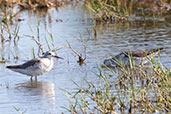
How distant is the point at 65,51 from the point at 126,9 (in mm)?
5520

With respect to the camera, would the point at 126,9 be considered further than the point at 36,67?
Yes

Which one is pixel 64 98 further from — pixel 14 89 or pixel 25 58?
pixel 25 58

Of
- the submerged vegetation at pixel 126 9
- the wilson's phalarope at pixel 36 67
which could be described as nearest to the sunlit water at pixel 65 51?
the wilson's phalarope at pixel 36 67

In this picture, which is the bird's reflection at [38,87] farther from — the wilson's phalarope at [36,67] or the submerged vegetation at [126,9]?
the submerged vegetation at [126,9]

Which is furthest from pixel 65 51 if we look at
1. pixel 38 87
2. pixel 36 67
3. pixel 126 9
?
pixel 126 9

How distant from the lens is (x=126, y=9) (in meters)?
17.3

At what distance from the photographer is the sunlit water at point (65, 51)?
7758 millimetres

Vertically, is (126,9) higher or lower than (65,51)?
higher

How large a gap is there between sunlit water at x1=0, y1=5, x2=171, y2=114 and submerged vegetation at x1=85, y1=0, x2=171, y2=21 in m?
0.61

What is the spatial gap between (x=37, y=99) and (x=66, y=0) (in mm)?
19770

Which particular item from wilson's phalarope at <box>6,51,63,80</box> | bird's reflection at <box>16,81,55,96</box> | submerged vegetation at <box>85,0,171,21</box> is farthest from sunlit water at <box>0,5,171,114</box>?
submerged vegetation at <box>85,0,171,21</box>

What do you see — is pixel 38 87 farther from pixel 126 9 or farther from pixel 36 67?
pixel 126 9

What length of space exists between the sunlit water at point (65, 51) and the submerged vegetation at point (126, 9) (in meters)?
0.61

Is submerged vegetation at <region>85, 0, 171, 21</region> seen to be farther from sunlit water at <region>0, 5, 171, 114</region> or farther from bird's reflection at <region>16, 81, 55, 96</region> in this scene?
bird's reflection at <region>16, 81, 55, 96</region>
